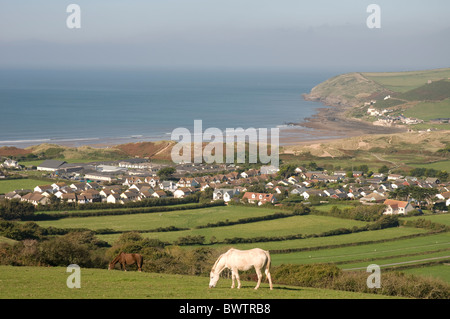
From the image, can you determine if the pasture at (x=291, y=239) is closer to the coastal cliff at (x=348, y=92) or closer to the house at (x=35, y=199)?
the house at (x=35, y=199)

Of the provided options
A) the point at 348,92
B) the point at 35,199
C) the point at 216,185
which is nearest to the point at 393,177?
the point at 216,185

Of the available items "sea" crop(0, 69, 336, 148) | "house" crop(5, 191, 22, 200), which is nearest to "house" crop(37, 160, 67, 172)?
"house" crop(5, 191, 22, 200)

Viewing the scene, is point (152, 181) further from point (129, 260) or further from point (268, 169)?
point (129, 260)

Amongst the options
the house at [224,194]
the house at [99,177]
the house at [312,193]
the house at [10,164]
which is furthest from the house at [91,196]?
the house at [10,164]

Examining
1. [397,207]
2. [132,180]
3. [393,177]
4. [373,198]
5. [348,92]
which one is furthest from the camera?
[348,92]

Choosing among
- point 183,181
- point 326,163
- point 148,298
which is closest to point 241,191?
point 183,181

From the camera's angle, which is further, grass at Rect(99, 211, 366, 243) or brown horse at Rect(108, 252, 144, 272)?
grass at Rect(99, 211, 366, 243)

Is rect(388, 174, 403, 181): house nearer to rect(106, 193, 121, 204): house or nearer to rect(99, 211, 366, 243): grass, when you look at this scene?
rect(99, 211, 366, 243): grass
